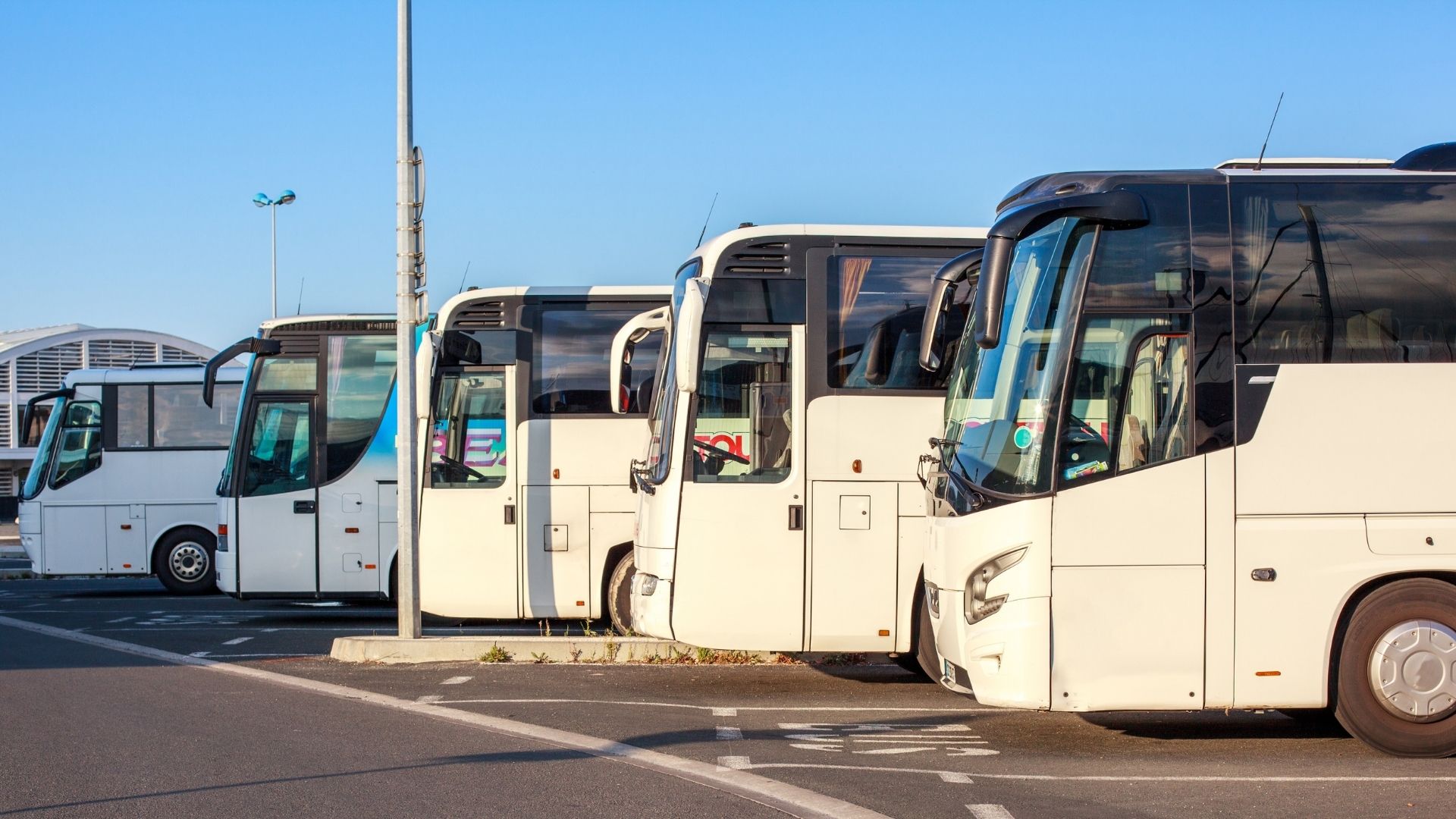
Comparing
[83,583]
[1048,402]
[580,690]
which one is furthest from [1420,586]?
[83,583]

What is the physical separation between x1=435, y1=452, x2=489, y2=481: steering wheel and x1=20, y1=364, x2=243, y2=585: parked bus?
9.54m

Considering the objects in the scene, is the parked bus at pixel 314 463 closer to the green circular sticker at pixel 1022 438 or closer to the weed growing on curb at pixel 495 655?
the weed growing on curb at pixel 495 655

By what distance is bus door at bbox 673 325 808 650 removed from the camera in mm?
10578

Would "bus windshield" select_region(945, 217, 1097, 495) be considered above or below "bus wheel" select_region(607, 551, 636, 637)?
above

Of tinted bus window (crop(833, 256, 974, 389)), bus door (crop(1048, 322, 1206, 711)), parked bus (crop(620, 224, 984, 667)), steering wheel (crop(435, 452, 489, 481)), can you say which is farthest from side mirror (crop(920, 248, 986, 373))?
steering wheel (crop(435, 452, 489, 481))

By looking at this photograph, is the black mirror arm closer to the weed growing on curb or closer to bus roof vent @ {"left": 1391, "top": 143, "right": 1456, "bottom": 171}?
the weed growing on curb

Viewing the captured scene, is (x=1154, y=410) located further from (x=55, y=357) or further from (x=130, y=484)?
(x=55, y=357)

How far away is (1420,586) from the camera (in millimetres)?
7902

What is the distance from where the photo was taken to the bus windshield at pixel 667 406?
433 inches

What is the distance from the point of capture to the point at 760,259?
1094cm

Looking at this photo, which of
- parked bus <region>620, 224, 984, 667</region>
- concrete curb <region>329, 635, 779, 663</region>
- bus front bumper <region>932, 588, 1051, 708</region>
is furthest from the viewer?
concrete curb <region>329, 635, 779, 663</region>

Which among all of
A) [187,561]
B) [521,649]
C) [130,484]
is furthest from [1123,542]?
[130,484]

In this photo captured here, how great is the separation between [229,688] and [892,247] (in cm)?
636

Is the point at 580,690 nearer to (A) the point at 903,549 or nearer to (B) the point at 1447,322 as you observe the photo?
(A) the point at 903,549
